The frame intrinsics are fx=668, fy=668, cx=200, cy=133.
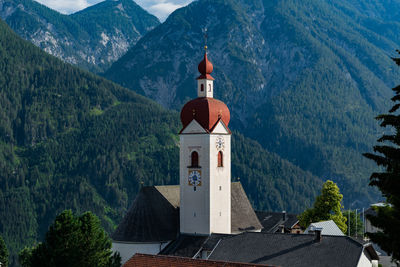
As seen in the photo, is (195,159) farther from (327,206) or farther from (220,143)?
(327,206)

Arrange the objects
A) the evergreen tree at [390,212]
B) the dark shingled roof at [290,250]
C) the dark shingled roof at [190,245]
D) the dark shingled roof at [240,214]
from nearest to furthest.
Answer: the evergreen tree at [390,212] → the dark shingled roof at [290,250] → the dark shingled roof at [190,245] → the dark shingled roof at [240,214]

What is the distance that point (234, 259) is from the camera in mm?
56500

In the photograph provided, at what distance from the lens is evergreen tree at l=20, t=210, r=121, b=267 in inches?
2202

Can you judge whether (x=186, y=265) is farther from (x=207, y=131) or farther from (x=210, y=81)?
(x=210, y=81)

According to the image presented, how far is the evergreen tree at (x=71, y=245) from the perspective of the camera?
5594 centimetres

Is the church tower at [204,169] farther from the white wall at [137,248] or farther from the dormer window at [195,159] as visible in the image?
the white wall at [137,248]

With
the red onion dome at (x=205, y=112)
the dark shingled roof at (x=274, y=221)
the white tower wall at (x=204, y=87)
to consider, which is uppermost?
the white tower wall at (x=204, y=87)

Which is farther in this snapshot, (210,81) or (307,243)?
(210,81)

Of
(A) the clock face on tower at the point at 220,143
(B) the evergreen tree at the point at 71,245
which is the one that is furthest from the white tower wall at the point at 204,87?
(B) the evergreen tree at the point at 71,245

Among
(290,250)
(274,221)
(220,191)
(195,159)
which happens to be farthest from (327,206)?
(290,250)

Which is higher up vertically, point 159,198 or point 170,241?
point 159,198

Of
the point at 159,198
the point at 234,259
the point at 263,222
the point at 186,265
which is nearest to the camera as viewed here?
the point at 186,265

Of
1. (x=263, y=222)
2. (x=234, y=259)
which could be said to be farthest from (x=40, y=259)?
(x=263, y=222)

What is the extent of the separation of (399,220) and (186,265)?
2157 cm
